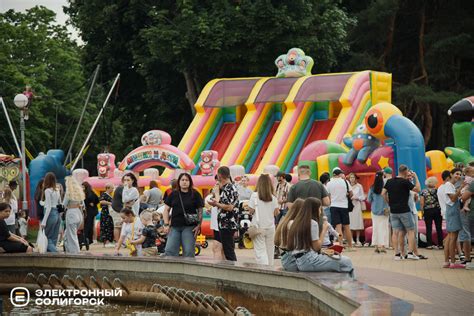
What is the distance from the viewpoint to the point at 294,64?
33625mm

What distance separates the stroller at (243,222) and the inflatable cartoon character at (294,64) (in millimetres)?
10583

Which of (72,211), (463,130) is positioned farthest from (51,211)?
(463,130)

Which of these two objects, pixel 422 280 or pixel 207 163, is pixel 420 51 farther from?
pixel 422 280

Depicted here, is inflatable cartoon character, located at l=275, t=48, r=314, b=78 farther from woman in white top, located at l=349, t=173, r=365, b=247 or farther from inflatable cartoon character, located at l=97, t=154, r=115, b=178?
woman in white top, located at l=349, t=173, r=365, b=247

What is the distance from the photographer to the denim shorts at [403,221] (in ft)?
61.1

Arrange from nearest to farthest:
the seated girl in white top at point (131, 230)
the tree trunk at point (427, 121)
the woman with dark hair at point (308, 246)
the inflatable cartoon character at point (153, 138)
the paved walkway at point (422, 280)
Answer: the paved walkway at point (422, 280)
the woman with dark hair at point (308, 246)
the seated girl in white top at point (131, 230)
the inflatable cartoon character at point (153, 138)
the tree trunk at point (427, 121)

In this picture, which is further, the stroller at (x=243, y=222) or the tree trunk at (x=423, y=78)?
the tree trunk at (x=423, y=78)

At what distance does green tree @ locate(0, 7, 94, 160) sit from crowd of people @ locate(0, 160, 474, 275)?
95.7ft

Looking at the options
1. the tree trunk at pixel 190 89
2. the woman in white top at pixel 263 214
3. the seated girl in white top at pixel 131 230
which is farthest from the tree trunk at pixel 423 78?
the woman in white top at pixel 263 214

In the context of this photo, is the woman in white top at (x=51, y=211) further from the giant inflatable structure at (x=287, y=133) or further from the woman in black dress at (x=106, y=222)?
the giant inflatable structure at (x=287, y=133)

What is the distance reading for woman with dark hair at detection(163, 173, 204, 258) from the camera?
16.2m

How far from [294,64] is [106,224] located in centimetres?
1088

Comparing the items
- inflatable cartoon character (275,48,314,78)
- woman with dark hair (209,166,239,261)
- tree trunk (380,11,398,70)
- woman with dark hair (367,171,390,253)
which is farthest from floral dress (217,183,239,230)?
tree trunk (380,11,398,70)

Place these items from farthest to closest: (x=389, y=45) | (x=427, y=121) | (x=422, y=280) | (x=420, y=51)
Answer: (x=389, y=45)
(x=420, y=51)
(x=427, y=121)
(x=422, y=280)
